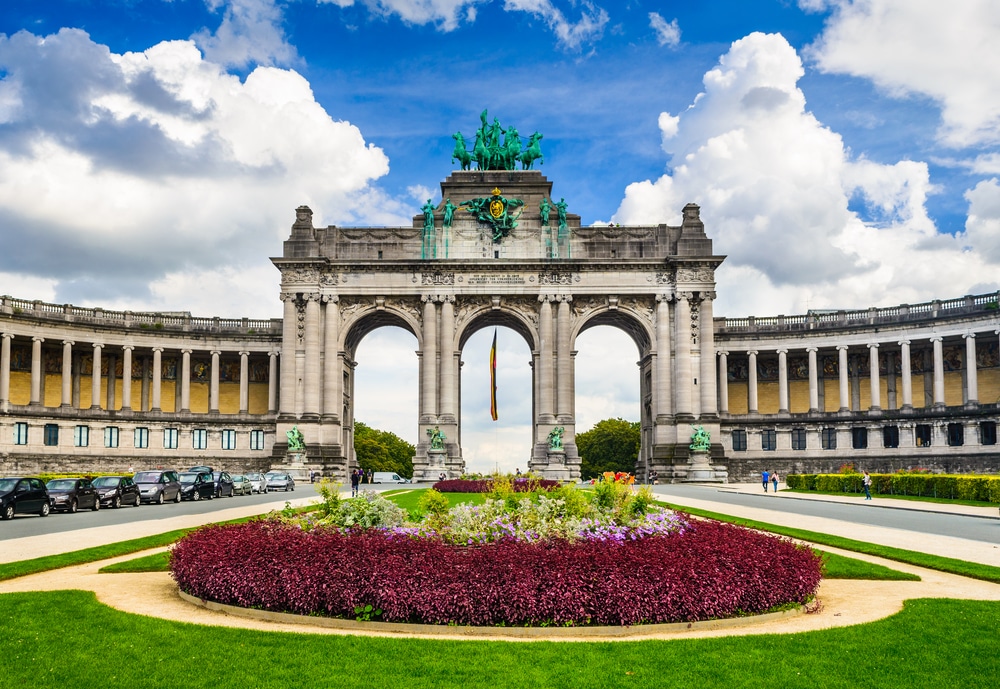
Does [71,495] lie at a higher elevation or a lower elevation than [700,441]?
lower

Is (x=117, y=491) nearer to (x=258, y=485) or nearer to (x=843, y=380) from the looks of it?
(x=258, y=485)

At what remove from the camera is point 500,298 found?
82.8 meters

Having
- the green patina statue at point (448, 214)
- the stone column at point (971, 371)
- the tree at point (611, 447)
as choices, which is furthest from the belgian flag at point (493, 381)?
the tree at point (611, 447)

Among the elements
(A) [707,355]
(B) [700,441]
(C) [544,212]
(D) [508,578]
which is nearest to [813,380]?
(A) [707,355]

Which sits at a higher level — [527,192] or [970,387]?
[527,192]

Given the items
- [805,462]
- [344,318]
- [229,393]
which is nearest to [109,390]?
[229,393]

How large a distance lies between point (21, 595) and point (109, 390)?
77.3m

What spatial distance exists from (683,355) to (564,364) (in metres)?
11.0

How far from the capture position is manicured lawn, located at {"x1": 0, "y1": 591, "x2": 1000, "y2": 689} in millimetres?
11039

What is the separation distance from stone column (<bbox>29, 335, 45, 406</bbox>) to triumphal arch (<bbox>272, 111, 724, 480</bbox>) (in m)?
21.2

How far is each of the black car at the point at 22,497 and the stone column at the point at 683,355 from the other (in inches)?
2166

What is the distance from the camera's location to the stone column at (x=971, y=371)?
77625 mm

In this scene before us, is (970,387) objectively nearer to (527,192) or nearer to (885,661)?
(527,192)

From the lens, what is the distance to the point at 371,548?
15.2m
